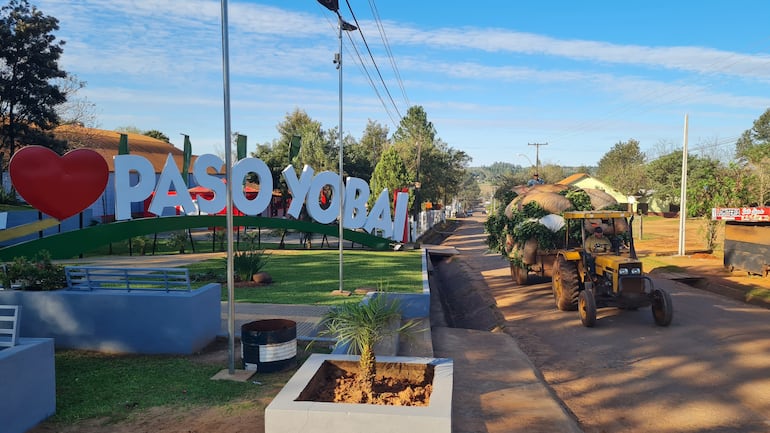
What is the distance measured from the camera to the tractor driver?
1358 cm

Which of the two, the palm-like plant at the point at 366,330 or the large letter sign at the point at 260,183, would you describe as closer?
the palm-like plant at the point at 366,330

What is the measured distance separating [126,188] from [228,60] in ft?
45.6

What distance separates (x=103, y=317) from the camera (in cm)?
829

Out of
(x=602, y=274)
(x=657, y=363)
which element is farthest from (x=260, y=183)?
(x=657, y=363)

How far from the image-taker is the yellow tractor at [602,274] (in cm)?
1162

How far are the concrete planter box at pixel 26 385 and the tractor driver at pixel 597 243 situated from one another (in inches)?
458

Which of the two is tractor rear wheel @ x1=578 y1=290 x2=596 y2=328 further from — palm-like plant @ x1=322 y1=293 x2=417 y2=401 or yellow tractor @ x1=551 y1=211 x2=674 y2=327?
palm-like plant @ x1=322 y1=293 x2=417 y2=401

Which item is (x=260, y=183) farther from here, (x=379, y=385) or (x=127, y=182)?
(x=379, y=385)

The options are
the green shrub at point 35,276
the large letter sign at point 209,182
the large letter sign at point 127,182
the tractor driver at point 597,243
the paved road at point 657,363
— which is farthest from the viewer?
the large letter sign at point 209,182

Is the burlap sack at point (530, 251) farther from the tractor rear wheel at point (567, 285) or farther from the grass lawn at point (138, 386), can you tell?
the grass lawn at point (138, 386)

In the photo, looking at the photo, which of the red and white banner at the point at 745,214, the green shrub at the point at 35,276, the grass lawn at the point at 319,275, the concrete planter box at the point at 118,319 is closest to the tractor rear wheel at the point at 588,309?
the grass lawn at the point at 319,275

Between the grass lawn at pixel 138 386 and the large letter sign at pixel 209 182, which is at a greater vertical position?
the large letter sign at pixel 209 182

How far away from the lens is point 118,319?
8.24m

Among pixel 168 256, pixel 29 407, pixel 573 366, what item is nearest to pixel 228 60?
pixel 29 407
